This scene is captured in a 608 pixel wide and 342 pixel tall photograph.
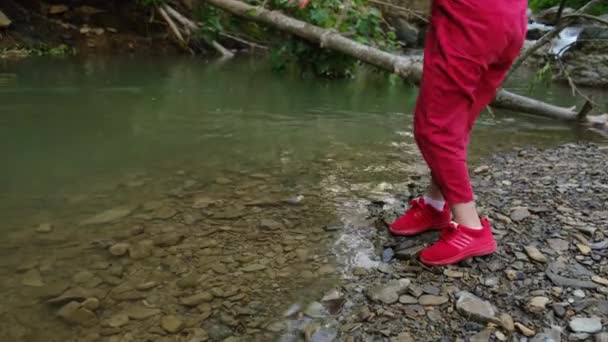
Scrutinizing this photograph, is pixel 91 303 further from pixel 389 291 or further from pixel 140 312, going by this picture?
pixel 389 291

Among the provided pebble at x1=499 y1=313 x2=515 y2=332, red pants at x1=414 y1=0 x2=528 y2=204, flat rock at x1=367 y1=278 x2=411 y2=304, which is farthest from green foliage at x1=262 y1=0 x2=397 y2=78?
pebble at x1=499 y1=313 x2=515 y2=332

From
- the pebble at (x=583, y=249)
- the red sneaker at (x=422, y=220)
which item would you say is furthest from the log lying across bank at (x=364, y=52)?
the pebble at (x=583, y=249)

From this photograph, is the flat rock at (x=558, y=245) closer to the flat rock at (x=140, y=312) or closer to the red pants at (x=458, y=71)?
the red pants at (x=458, y=71)

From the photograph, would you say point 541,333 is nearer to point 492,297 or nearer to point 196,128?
point 492,297

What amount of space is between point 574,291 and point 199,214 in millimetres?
1780

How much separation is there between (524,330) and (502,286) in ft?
0.94

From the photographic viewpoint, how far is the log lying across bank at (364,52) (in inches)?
197

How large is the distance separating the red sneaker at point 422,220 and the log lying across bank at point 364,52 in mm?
2670

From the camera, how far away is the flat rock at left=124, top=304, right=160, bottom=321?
5.78 ft

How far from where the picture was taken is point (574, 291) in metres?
1.81

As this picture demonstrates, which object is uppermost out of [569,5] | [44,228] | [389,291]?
[569,5]

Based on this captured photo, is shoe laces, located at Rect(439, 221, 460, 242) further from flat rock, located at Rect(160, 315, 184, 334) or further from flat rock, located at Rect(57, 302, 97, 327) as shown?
flat rock, located at Rect(57, 302, 97, 327)

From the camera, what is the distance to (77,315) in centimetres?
176

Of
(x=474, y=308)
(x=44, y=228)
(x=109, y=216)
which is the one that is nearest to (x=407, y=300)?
(x=474, y=308)
